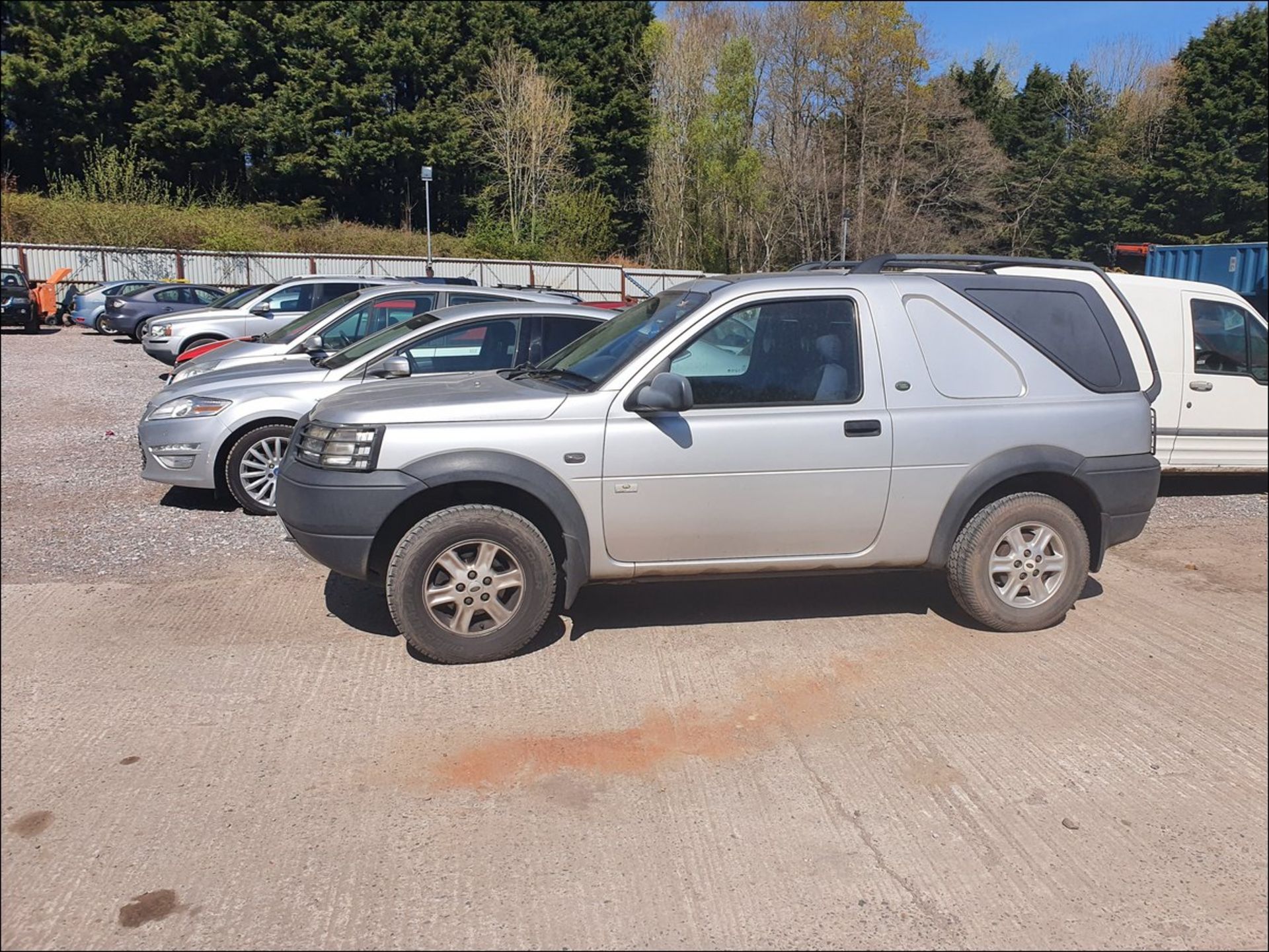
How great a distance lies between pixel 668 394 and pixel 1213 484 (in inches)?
288

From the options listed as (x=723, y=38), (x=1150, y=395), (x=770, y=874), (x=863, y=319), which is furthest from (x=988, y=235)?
(x=723, y=38)

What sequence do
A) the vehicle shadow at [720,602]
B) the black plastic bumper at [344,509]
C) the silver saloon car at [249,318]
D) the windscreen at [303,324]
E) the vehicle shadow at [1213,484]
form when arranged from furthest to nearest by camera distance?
the silver saloon car at [249,318] < the windscreen at [303,324] < the vehicle shadow at [1213,484] < the vehicle shadow at [720,602] < the black plastic bumper at [344,509]

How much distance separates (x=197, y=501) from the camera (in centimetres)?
806

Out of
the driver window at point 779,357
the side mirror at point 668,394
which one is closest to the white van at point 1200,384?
the driver window at point 779,357

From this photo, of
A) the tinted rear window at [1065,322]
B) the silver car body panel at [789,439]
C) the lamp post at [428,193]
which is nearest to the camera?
the silver car body panel at [789,439]

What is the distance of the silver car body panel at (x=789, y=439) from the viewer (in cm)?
491

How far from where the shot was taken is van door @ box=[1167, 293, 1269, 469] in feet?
28.5

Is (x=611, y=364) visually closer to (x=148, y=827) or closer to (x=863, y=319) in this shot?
(x=863, y=319)

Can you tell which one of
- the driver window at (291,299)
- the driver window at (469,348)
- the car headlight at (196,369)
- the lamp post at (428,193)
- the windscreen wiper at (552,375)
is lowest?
the car headlight at (196,369)

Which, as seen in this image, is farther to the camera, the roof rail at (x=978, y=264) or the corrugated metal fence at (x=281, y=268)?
the corrugated metal fence at (x=281, y=268)

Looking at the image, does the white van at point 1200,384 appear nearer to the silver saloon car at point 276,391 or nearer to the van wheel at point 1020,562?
the van wheel at point 1020,562

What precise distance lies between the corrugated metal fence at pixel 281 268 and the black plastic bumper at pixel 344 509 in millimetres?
25722

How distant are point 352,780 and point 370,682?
3.11ft

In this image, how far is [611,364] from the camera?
518 cm
